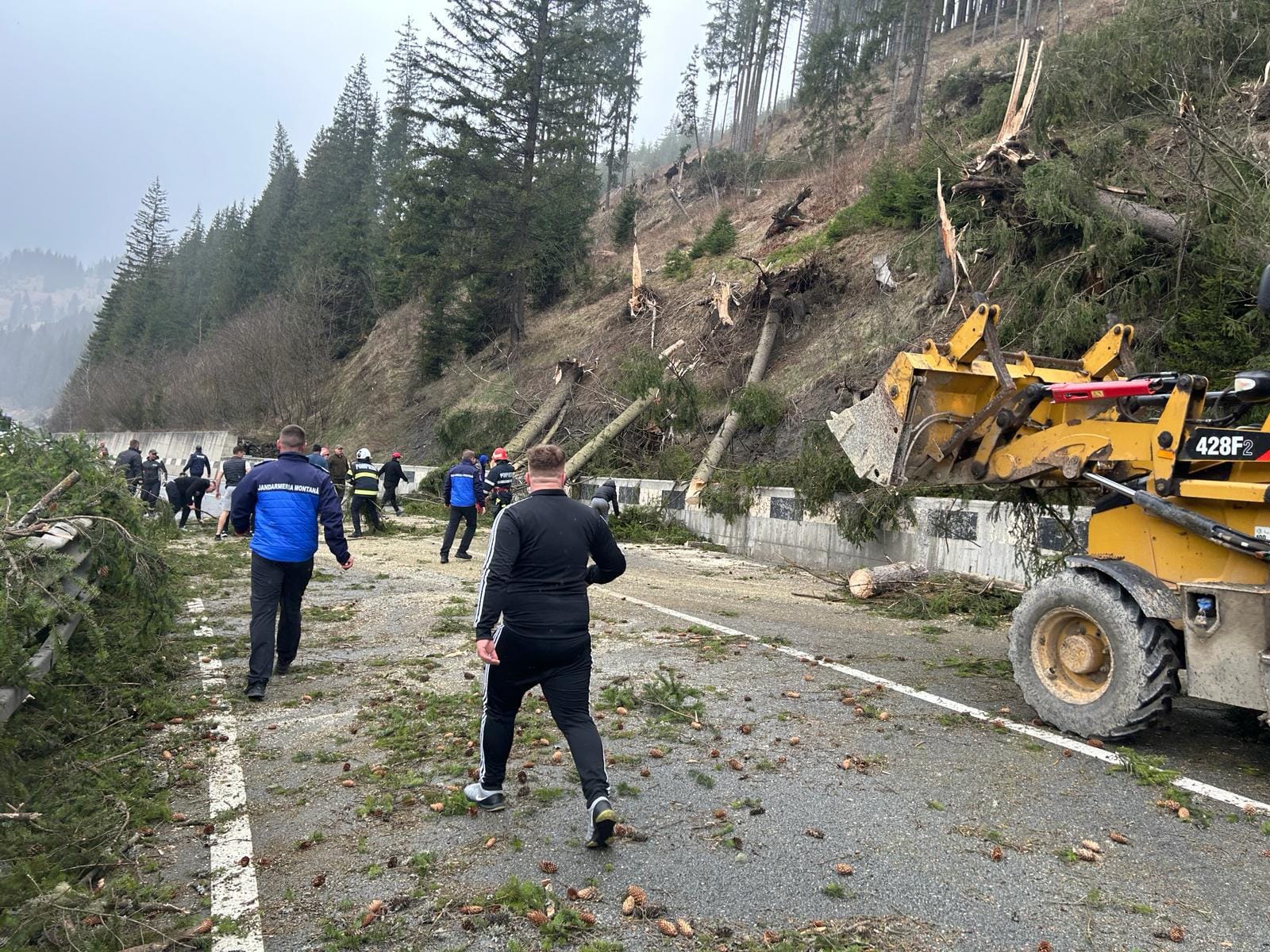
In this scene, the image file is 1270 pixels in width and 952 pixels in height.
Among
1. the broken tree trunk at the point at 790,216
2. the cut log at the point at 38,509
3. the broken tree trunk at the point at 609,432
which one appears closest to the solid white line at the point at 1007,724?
the cut log at the point at 38,509

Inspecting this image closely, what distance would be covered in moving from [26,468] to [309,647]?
2776 millimetres

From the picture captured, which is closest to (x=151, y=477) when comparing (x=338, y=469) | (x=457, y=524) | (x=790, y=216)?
(x=338, y=469)

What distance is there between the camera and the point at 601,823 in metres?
3.72

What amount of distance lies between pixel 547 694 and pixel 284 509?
11.3 ft

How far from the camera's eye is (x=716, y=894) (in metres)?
3.42

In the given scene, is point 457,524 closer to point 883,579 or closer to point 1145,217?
point 883,579

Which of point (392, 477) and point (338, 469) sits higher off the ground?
point (338, 469)

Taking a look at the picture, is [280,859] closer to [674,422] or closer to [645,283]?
[674,422]

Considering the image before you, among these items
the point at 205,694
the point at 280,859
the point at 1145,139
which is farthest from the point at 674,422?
the point at 280,859

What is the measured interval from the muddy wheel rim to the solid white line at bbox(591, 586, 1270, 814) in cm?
31

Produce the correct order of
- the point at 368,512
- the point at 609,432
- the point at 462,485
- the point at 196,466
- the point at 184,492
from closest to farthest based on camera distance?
the point at 462,485 < the point at 368,512 < the point at 184,492 < the point at 196,466 < the point at 609,432

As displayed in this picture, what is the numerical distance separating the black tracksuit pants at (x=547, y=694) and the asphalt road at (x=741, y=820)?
1.04 feet

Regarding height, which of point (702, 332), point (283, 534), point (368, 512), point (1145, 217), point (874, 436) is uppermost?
point (1145, 217)

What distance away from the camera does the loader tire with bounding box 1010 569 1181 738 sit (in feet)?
16.5
